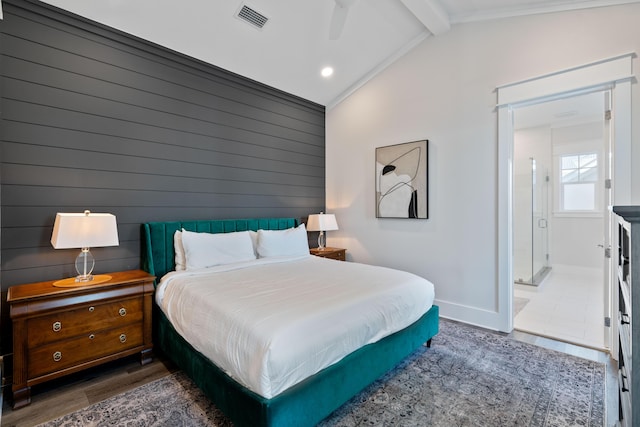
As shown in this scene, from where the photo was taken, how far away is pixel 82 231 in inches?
90.8

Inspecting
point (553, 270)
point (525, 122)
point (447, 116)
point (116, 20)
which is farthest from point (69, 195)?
point (553, 270)

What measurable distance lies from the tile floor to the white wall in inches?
26.5

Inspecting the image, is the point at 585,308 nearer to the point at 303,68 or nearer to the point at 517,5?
the point at 517,5

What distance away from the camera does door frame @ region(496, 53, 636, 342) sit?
256 cm

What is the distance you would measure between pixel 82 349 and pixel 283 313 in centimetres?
170

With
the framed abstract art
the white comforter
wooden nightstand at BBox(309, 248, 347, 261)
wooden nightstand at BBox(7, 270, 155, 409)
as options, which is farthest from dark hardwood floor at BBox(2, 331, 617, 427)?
wooden nightstand at BBox(309, 248, 347, 261)

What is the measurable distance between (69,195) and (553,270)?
774 cm

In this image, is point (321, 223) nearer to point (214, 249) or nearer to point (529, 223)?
point (214, 249)

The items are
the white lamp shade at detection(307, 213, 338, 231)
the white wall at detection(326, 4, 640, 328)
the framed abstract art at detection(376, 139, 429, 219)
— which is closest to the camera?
the white wall at detection(326, 4, 640, 328)

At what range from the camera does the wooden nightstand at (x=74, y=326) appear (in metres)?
2.03

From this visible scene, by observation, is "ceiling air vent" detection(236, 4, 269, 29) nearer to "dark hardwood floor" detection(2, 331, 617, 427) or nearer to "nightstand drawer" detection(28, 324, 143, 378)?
"nightstand drawer" detection(28, 324, 143, 378)

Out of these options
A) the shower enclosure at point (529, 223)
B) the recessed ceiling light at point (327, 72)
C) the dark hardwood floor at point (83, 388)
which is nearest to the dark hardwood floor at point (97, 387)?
the dark hardwood floor at point (83, 388)

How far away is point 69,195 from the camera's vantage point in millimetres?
2629

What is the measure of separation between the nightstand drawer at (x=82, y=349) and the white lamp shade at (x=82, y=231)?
2.29ft
